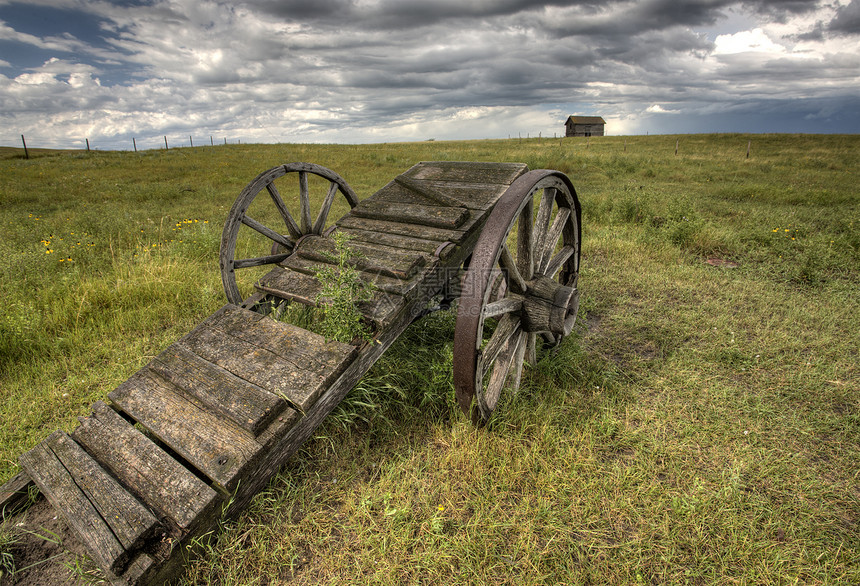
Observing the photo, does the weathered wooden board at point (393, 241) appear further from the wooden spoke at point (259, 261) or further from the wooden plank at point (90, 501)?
the wooden plank at point (90, 501)

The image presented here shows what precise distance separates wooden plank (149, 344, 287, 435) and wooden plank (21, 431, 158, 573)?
0.52 m

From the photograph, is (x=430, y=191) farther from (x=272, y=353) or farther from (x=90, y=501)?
(x=90, y=501)

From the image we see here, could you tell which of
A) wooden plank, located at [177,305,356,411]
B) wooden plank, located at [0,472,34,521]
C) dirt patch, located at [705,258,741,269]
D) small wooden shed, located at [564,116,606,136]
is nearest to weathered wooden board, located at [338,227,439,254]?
wooden plank, located at [177,305,356,411]

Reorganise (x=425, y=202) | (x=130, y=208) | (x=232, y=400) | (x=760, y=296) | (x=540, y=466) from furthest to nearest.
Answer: (x=130, y=208)
(x=760, y=296)
(x=425, y=202)
(x=540, y=466)
(x=232, y=400)

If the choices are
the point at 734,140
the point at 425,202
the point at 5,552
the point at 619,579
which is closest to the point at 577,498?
the point at 619,579

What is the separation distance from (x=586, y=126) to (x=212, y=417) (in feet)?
168

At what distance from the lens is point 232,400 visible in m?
2.29

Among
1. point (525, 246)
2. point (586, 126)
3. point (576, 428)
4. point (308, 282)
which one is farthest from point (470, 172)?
point (586, 126)

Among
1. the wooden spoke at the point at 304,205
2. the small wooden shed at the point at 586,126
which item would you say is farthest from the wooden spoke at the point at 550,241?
the small wooden shed at the point at 586,126

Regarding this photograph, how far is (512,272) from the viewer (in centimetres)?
291

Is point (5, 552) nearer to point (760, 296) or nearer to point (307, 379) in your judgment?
point (307, 379)

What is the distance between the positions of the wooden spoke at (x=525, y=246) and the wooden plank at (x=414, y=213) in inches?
20.8

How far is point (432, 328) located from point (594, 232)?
458 centimetres

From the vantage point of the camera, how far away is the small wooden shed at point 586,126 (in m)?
46.0
